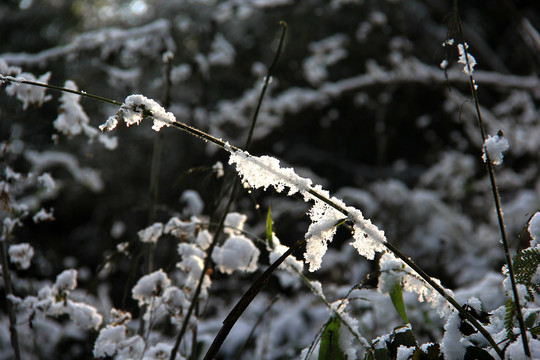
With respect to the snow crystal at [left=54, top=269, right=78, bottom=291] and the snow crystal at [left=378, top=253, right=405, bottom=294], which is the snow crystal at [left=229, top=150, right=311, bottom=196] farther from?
the snow crystal at [left=54, top=269, right=78, bottom=291]

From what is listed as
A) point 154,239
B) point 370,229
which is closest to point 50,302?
point 154,239

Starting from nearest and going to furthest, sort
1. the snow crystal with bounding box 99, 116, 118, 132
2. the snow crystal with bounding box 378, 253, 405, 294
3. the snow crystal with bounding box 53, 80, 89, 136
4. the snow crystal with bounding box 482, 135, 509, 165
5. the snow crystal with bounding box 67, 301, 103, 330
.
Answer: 1. the snow crystal with bounding box 99, 116, 118, 132
2. the snow crystal with bounding box 482, 135, 509, 165
3. the snow crystal with bounding box 378, 253, 405, 294
4. the snow crystal with bounding box 67, 301, 103, 330
5. the snow crystal with bounding box 53, 80, 89, 136

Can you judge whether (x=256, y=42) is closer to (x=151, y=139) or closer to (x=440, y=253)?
(x=151, y=139)

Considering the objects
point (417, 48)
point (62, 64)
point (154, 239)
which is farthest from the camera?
point (417, 48)

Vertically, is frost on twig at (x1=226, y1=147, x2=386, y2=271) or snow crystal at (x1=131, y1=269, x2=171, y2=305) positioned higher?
snow crystal at (x1=131, y1=269, x2=171, y2=305)

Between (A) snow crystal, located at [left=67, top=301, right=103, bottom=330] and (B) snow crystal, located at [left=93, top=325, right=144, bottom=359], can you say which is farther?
(A) snow crystal, located at [left=67, top=301, right=103, bottom=330]

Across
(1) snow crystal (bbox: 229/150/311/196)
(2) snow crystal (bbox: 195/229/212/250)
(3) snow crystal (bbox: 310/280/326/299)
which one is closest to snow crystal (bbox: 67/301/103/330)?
(2) snow crystal (bbox: 195/229/212/250)

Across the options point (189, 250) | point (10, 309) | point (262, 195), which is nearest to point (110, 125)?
point (189, 250)

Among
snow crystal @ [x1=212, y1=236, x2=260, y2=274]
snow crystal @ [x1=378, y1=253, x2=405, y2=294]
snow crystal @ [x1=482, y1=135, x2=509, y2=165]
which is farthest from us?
snow crystal @ [x1=212, y1=236, x2=260, y2=274]
